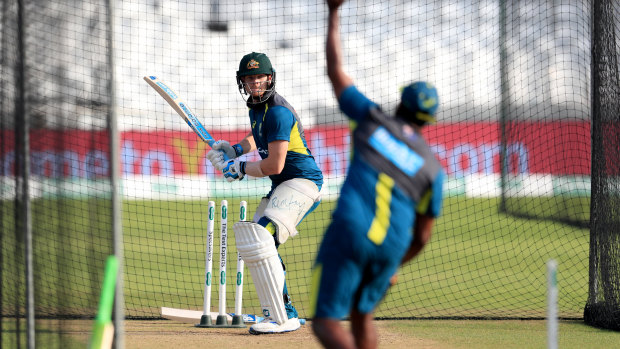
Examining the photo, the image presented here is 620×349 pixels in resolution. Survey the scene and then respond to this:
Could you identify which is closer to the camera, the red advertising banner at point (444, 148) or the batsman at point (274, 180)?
the batsman at point (274, 180)

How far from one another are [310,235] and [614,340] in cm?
725

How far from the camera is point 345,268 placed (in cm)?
388

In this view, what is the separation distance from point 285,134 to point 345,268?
93.9 inches

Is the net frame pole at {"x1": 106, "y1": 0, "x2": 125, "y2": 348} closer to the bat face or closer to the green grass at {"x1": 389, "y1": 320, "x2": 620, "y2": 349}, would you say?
the bat face

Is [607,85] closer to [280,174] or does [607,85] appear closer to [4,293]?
[280,174]

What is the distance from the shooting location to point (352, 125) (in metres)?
4.12

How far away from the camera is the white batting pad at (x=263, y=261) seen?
609cm

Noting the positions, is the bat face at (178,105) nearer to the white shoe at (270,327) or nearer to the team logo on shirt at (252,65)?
the team logo on shirt at (252,65)

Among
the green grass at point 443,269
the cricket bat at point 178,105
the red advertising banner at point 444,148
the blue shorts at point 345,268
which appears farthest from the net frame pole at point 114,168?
the red advertising banner at point 444,148

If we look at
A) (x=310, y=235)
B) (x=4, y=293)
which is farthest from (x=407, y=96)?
(x=310, y=235)

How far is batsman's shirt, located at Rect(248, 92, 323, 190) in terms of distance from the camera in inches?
242

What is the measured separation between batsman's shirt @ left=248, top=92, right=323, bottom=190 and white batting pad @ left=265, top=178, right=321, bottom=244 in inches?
3.5

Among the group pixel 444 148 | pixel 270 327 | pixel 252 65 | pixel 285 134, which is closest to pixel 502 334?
pixel 270 327

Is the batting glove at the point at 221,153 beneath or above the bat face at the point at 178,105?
beneath
